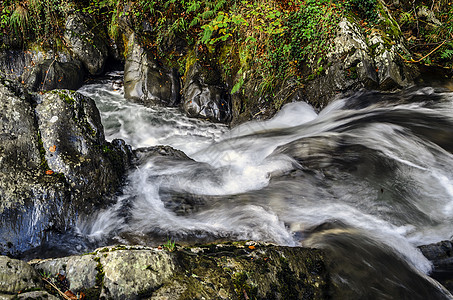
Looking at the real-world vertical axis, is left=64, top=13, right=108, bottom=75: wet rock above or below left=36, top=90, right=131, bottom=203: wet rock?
above

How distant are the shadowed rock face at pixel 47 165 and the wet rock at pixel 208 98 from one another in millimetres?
3721

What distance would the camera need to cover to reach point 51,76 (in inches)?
328

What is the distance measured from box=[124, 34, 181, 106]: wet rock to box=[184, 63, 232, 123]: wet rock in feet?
2.05

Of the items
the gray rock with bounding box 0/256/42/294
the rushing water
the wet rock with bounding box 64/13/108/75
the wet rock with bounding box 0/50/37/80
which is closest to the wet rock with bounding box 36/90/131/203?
the rushing water

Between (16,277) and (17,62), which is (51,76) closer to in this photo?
(17,62)

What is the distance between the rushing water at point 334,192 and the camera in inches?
128

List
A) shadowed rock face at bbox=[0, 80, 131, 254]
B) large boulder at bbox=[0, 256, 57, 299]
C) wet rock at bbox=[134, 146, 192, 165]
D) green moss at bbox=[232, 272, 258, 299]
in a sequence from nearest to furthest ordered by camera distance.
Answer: large boulder at bbox=[0, 256, 57, 299] < green moss at bbox=[232, 272, 258, 299] < shadowed rock face at bbox=[0, 80, 131, 254] < wet rock at bbox=[134, 146, 192, 165]

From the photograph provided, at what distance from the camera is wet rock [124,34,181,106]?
8461mm

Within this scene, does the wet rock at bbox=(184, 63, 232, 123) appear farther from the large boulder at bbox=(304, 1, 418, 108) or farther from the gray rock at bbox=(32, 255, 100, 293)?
the gray rock at bbox=(32, 255, 100, 293)

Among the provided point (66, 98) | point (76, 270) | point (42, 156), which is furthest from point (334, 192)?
point (66, 98)

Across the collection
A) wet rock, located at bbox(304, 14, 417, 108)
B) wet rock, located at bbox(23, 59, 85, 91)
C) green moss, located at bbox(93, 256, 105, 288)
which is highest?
wet rock, located at bbox(23, 59, 85, 91)

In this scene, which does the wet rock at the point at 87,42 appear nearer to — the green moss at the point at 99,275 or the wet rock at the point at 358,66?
the wet rock at the point at 358,66

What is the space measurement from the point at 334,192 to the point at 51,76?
8.01 m

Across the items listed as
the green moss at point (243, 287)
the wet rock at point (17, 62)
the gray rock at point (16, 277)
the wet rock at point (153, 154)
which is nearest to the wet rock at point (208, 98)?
the wet rock at point (153, 154)
